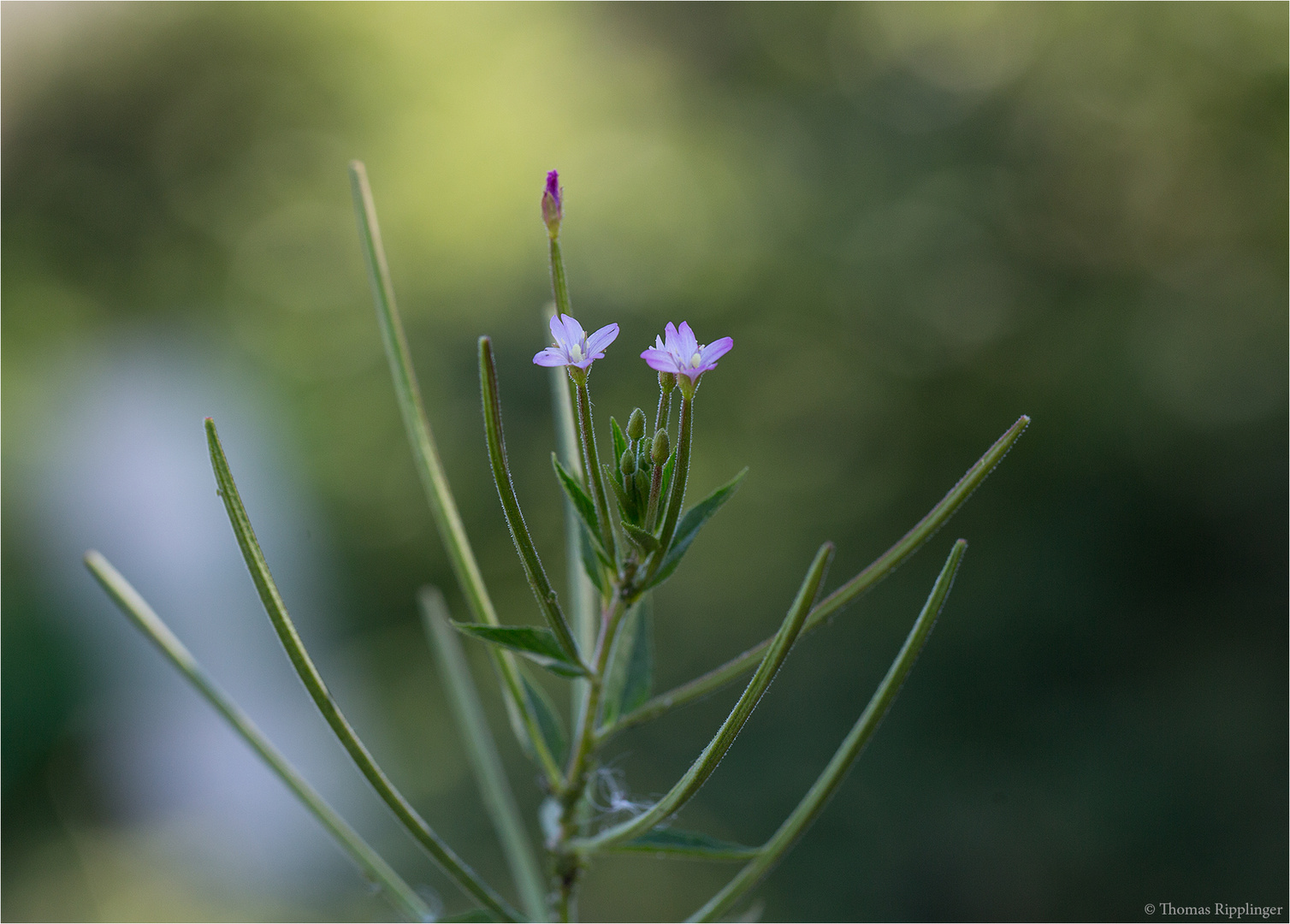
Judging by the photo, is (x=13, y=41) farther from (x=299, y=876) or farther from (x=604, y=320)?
(x=299, y=876)

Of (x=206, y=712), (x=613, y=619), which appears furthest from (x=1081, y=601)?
(x=206, y=712)

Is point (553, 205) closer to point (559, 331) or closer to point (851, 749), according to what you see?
point (559, 331)

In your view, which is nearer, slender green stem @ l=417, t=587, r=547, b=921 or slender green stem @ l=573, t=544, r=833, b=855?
slender green stem @ l=573, t=544, r=833, b=855

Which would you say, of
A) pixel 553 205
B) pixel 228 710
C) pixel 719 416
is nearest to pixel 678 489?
pixel 553 205

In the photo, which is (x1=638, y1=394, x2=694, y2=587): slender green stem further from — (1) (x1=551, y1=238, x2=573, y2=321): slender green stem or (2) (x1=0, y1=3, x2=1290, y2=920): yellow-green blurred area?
(2) (x1=0, y1=3, x2=1290, y2=920): yellow-green blurred area

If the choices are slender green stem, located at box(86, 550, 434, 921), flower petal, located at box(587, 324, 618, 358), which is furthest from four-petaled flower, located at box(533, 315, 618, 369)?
slender green stem, located at box(86, 550, 434, 921)

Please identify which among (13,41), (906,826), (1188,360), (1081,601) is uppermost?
(13,41)
